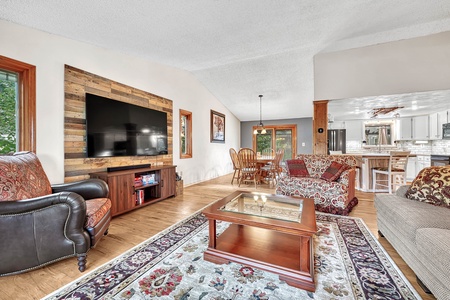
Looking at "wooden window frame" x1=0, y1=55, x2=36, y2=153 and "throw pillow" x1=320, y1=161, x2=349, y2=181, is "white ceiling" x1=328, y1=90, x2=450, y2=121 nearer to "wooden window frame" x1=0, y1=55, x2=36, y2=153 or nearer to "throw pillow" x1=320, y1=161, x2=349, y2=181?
"throw pillow" x1=320, y1=161, x2=349, y2=181

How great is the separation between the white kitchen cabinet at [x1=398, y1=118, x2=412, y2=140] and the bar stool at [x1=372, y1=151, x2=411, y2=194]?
212 cm

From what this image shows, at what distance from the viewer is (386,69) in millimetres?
3760

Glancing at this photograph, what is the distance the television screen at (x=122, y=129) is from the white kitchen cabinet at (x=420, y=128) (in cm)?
656

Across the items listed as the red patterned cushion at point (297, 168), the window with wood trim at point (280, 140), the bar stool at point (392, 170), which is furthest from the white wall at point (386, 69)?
the window with wood trim at point (280, 140)

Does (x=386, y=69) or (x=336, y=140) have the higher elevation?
(x=386, y=69)

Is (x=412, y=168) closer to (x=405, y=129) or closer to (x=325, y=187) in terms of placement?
(x=405, y=129)

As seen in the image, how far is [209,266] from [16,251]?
4.69 ft

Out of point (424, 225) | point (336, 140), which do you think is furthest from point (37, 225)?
point (336, 140)

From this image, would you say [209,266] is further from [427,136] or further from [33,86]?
[427,136]

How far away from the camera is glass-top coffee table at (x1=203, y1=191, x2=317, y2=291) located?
1336 mm

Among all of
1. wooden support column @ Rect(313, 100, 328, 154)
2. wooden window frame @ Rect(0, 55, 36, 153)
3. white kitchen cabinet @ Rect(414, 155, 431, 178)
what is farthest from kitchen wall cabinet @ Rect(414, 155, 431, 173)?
wooden window frame @ Rect(0, 55, 36, 153)

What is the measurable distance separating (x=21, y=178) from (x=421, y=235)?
10.4ft

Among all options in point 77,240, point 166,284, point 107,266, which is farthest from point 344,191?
point 77,240

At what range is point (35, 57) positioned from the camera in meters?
2.24
